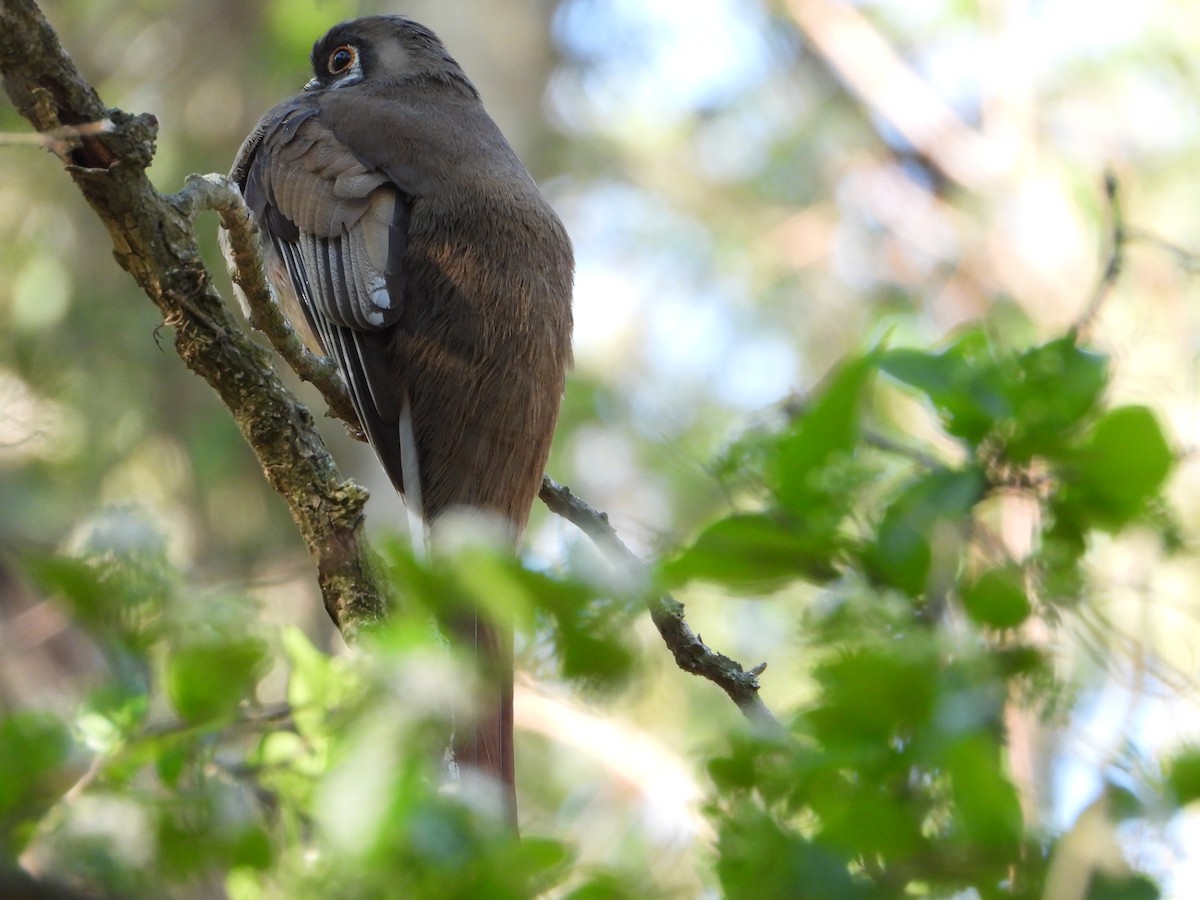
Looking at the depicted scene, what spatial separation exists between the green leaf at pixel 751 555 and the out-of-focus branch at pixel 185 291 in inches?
58.5

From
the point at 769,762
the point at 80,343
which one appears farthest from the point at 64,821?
the point at 80,343

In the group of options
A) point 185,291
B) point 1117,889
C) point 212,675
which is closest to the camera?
point 1117,889

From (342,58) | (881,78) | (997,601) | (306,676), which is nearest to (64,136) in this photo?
(306,676)

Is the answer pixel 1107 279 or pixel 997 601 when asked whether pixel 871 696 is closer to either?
pixel 997 601

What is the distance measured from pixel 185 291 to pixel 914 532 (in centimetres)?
178

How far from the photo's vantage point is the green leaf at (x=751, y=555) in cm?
114

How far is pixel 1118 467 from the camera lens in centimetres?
120

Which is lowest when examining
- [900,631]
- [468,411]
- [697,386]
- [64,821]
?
[697,386]

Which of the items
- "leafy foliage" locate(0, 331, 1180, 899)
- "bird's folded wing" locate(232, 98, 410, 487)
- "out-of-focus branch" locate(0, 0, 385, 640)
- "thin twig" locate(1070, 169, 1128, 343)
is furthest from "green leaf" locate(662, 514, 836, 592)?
"bird's folded wing" locate(232, 98, 410, 487)

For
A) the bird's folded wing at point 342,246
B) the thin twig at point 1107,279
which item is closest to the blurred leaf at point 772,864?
the thin twig at point 1107,279

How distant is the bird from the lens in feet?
11.2

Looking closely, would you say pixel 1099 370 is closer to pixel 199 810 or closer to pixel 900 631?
pixel 900 631

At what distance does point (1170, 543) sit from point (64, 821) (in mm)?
1162

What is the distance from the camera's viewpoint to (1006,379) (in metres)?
1.27
